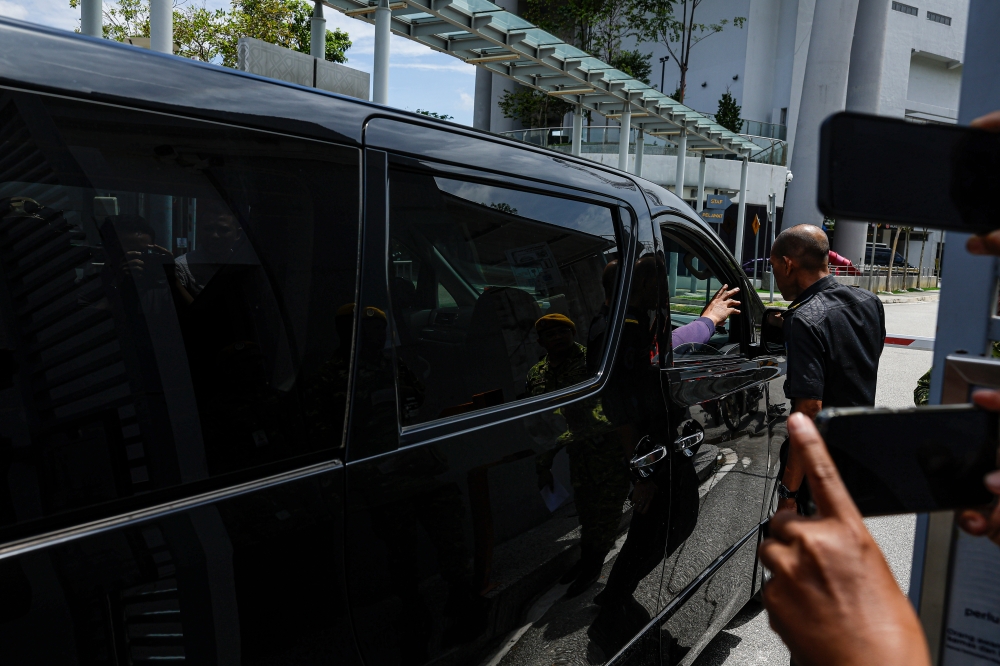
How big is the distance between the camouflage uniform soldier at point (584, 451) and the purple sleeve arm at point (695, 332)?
784 mm

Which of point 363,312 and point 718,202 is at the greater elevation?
point 718,202

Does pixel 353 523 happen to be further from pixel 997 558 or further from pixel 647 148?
pixel 647 148

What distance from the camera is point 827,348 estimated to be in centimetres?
330

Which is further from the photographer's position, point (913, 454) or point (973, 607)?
point (973, 607)

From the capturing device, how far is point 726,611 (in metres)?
3.09

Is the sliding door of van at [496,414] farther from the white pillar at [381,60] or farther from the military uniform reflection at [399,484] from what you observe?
the white pillar at [381,60]

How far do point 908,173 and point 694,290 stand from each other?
2764 millimetres

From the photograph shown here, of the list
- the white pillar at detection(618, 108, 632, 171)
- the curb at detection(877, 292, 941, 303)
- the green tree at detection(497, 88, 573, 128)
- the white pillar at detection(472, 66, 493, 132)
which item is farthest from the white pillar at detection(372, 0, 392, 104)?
the white pillar at detection(472, 66, 493, 132)

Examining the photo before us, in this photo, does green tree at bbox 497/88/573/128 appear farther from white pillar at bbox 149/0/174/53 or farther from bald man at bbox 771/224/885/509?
bald man at bbox 771/224/885/509

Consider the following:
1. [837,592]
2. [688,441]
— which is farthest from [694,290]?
[837,592]

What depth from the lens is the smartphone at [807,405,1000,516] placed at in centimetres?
92

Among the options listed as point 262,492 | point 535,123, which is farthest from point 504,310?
point 535,123

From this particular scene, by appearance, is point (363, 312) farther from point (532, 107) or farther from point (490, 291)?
point (532, 107)

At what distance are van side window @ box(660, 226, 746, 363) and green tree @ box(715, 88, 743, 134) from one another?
3520 cm
